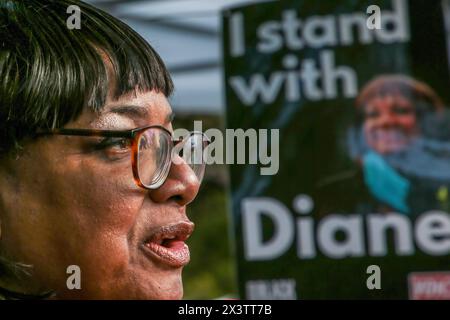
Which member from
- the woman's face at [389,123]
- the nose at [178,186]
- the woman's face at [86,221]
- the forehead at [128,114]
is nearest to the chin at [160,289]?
the woman's face at [86,221]

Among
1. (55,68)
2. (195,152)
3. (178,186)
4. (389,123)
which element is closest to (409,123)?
(389,123)

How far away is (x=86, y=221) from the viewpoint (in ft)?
4.58

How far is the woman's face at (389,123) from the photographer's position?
318cm

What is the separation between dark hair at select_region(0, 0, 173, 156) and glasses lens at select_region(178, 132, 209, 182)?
0.41ft

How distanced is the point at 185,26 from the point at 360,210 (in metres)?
1.02

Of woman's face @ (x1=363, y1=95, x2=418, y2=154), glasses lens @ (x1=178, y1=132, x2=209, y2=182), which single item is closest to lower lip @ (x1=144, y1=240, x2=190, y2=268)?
glasses lens @ (x1=178, y1=132, x2=209, y2=182)

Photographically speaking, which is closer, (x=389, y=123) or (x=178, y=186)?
(x=178, y=186)

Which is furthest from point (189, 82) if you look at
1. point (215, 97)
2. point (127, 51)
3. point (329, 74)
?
point (127, 51)

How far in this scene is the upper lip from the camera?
4.66ft

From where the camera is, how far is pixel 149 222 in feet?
4.67

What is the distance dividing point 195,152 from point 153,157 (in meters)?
0.16

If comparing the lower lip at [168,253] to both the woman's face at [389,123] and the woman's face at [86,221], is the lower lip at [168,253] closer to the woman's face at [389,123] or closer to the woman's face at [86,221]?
the woman's face at [86,221]

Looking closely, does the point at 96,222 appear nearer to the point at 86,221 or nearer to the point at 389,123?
the point at 86,221
